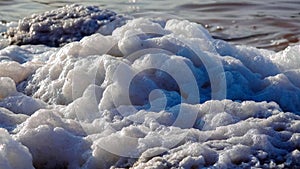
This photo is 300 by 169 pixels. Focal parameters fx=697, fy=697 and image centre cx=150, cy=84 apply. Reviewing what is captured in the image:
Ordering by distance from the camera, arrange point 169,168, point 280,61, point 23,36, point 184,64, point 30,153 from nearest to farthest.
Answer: point 169,168 < point 30,153 < point 184,64 < point 280,61 < point 23,36

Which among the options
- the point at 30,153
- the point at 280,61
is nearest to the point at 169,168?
the point at 30,153

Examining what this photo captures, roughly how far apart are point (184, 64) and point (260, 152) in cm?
83

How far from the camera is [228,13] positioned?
6449 mm

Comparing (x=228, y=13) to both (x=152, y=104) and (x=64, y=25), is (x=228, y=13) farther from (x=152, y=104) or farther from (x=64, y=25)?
(x=152, y=104)

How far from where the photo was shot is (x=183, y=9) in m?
6.52

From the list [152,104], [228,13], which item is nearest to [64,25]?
[152,104]

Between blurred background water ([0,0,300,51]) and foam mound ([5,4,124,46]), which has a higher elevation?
foam mound ([5,4,124,46])

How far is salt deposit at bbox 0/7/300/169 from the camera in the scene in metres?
2.48

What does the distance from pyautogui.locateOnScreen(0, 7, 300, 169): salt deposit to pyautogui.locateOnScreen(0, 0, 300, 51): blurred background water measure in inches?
72.2

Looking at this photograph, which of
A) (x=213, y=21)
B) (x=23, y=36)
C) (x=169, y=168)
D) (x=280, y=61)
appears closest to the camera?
(x=169, y=168)

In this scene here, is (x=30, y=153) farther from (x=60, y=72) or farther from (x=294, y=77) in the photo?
(x=294, y=77)

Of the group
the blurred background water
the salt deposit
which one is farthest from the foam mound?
the blurred background water

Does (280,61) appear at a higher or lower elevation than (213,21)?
higher

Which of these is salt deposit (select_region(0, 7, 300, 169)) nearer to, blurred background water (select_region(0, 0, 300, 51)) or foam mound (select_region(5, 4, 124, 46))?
foam mound (select_region(5, 4, 124, 46))
